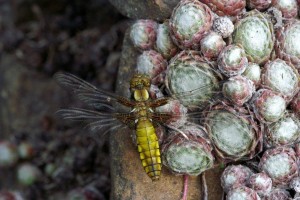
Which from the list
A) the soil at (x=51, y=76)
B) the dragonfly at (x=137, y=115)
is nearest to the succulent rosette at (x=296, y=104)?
the dragonfly at (x=137, y=115)

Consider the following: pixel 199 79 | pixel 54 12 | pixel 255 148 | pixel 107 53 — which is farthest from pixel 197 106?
pixel 54 12

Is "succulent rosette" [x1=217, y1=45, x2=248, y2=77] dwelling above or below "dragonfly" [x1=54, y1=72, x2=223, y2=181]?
above

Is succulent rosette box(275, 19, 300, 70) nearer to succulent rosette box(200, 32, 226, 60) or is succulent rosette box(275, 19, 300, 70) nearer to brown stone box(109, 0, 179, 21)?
succulent rosette box(200, 32, 226, 60)

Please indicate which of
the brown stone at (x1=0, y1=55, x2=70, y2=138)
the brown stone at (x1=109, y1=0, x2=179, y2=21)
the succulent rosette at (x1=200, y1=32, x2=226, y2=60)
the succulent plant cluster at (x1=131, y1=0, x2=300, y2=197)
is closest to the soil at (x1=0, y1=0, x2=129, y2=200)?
the brown stone at (x1=0, y1=55, x2=70, y2=138)

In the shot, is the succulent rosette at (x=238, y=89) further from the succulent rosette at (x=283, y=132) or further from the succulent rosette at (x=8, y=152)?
the succulent rosette at (x=8, y=152)

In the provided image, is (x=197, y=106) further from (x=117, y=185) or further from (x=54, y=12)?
(x=54, y=12)
